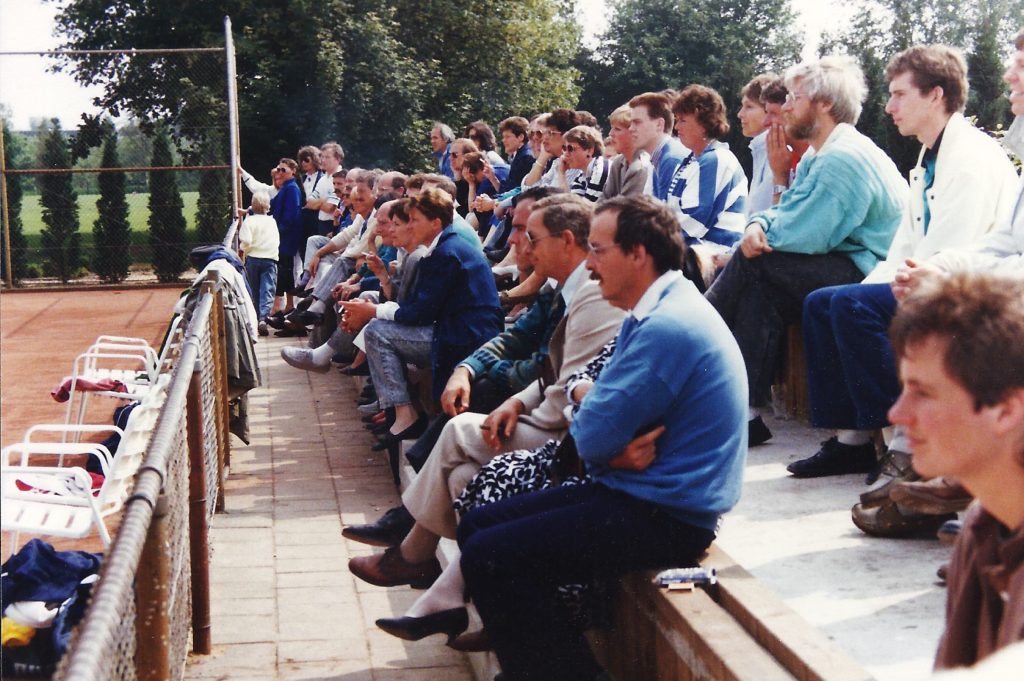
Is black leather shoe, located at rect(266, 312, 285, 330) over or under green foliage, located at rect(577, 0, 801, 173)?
under

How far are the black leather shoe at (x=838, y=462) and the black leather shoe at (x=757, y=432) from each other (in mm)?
567

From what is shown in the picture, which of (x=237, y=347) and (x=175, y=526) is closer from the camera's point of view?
(x=175, y=526)

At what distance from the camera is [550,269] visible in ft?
16.0

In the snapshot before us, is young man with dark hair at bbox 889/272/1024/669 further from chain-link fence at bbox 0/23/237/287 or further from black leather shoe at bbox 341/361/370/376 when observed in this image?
chain-link fence at bbox 0/23/237/287

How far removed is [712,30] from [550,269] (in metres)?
46.6

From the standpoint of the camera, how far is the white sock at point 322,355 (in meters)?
9.25

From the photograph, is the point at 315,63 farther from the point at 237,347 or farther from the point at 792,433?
the point at 792,433

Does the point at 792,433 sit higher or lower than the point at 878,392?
lower

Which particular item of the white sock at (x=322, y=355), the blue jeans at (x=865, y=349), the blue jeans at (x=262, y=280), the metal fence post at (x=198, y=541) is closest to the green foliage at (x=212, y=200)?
the blue jeans at (x=262, y=280)

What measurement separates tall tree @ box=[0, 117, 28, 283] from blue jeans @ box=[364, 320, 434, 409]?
1101cm

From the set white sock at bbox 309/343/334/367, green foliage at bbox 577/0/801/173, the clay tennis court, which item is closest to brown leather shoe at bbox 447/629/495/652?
white sock at bbox 309/343/334/367

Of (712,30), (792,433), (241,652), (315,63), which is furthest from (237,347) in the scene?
(712,30)

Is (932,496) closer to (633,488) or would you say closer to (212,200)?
(633,488)

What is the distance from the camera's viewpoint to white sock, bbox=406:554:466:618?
4.12 m
